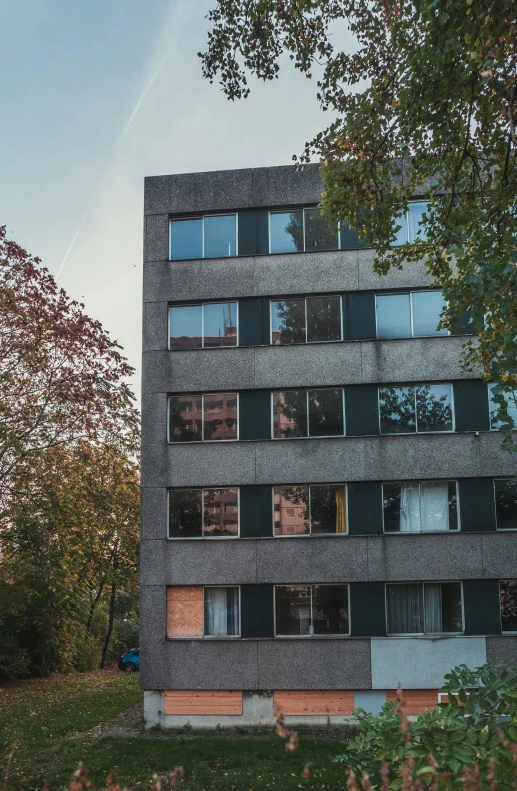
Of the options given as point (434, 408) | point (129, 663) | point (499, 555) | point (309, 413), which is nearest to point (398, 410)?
point (434, 408)

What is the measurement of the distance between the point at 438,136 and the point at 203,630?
14982 millimetres

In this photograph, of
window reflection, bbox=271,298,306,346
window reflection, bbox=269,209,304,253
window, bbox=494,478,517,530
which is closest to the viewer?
window, bbox=494,478,517,530

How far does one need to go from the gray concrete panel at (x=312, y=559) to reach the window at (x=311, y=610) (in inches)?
12.1

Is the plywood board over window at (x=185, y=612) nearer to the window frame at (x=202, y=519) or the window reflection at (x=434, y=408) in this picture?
the window frame at (x=202, y=519)

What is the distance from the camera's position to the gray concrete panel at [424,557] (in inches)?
791

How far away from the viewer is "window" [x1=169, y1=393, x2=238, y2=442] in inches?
848

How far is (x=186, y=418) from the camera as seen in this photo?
2170 cm

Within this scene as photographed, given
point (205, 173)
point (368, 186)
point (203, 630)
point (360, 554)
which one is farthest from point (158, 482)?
point (368, 186)

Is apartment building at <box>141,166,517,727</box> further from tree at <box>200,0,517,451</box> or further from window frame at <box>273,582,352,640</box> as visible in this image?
tree at <box>200,0,517,451</box>

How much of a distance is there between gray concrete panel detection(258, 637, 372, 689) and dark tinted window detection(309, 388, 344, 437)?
551 cm

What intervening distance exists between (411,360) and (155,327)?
7353mm

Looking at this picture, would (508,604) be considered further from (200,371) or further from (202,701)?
(200,371)

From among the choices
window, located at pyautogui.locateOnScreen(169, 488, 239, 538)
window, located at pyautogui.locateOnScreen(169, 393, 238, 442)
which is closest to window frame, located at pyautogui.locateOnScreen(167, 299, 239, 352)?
window, located at pyautogui.locateOnScreen(169, 393, 238, 442)

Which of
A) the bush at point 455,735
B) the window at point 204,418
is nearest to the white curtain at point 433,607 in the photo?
the window at point 204,418
